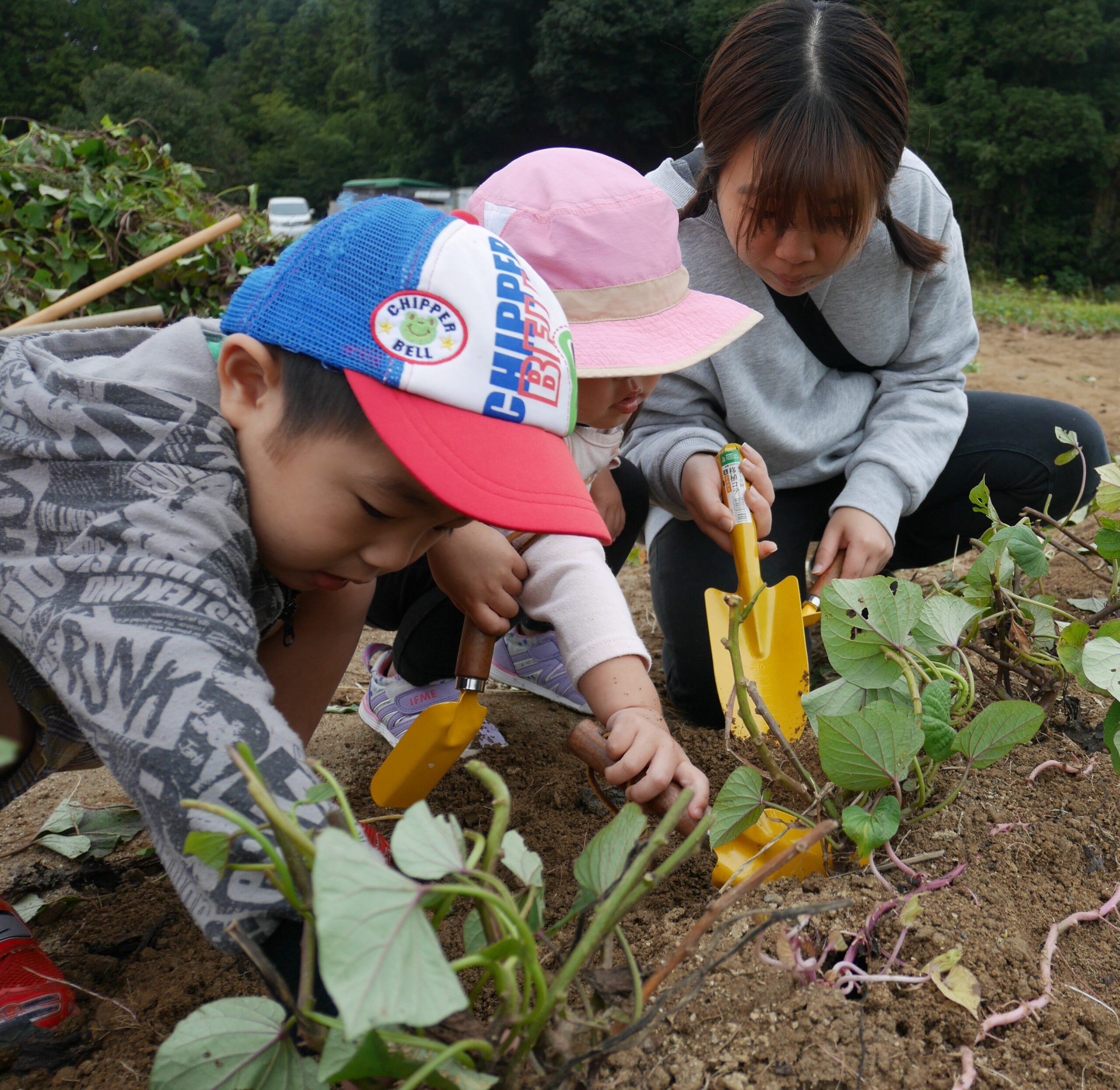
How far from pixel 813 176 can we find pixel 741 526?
52cm

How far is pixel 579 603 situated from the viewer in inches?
49.1

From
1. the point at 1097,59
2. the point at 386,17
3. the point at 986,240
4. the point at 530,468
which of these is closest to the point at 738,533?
the point at 530,468

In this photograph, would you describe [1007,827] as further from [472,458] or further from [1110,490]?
[472,458]

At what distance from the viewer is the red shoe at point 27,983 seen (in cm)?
91

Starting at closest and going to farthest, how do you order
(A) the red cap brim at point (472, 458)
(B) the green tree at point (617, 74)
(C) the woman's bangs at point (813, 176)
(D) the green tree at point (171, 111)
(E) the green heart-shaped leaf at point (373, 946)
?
(E) the green heart-shaped leaf at point (373, 946) < (A) the red cap brim at point (472, 458) < (C) the woman's bangs at point (813, 176) < (B) the green tree at point (617, 74) < (D) the green tree at point (171, 111)

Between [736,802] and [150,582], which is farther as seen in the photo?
[736,802]

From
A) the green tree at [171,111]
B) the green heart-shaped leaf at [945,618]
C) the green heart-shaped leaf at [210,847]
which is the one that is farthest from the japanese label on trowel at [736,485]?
the green tree at [171,111]

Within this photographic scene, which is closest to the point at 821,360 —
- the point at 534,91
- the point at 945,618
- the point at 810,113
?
the point at 810,113

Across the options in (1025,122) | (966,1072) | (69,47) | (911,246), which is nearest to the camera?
(966,1072)

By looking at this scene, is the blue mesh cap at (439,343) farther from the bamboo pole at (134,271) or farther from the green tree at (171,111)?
the green tree at (171,111)

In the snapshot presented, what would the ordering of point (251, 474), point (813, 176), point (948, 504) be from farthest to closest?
point (948, 504), point (813, 176), point (251, 474)

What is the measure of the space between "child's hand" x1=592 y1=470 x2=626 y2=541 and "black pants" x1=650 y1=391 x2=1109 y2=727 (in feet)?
0.64

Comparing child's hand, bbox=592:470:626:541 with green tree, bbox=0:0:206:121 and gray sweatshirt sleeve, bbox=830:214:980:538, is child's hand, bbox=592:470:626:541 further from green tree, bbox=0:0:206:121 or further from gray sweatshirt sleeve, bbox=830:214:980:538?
green tree, bbox=0:0:206:121

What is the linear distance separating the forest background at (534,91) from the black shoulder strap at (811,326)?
346 mm
